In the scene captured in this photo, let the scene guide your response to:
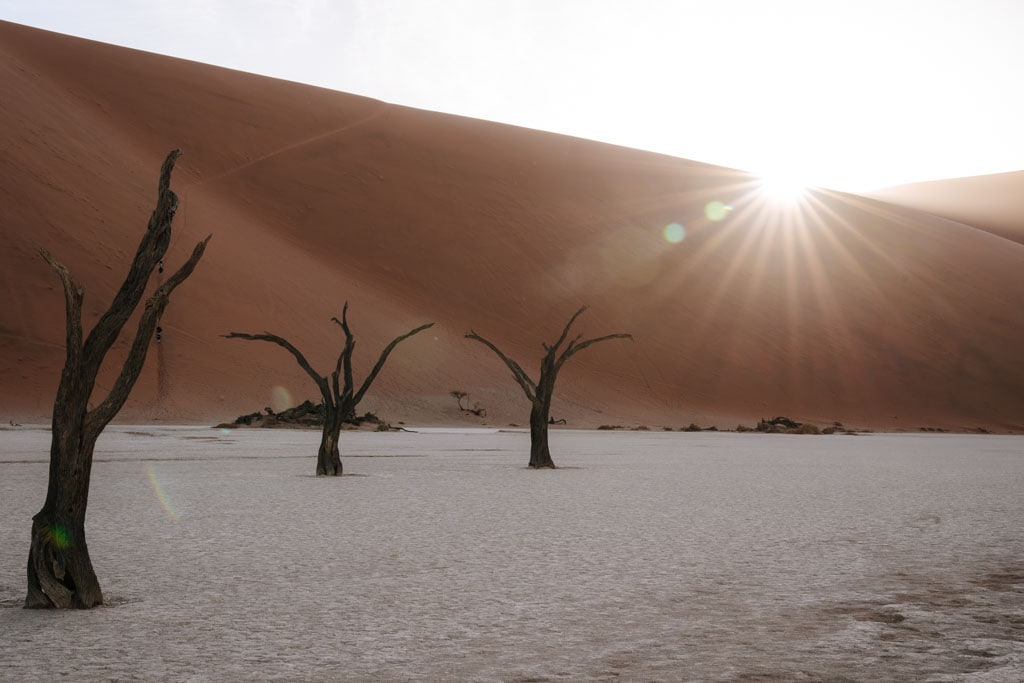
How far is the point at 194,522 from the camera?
889cm

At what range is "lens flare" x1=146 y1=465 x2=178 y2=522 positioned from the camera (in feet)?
30.7

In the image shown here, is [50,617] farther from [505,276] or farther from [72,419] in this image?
[505,276]

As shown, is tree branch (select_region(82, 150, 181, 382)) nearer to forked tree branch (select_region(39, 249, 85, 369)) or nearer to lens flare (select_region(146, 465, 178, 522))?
forked tree branch (select_region(39, 249, 85, 369))

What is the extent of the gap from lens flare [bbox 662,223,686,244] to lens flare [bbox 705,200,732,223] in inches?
118

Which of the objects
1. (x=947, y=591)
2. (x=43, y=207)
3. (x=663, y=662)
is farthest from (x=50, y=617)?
(x=43, y=207)

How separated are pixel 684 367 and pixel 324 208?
61.9 feet

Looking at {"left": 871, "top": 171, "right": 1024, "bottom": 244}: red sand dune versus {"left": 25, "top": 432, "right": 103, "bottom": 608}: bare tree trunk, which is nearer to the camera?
{"left": 25, "top": 432, "right": 103, "bottom": 608}: bare tree trunk

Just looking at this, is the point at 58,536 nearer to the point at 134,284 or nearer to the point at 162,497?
the point at 134,284

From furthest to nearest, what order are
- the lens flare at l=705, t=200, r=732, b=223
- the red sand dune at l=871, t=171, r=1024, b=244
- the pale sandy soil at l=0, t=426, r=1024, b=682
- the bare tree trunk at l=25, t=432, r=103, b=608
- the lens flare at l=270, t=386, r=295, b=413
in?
the red sand dune at l=871, t=171, r=1024, b=244
the lens flare at l=705, t=200, r=732, b=223
the lens flare at l=270, t=386, r=295, b=413
the bare tree trunk at l=25, t=432, r=103, b=608
the pale sandy soil at l=0, t=426, r=1024, b=682

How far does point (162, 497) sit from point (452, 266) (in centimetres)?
4154

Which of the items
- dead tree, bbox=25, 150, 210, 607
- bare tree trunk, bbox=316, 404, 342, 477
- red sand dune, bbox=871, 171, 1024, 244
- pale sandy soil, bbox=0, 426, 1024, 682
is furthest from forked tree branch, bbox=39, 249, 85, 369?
red sand dune, bbox=871, 171, 1024, 244

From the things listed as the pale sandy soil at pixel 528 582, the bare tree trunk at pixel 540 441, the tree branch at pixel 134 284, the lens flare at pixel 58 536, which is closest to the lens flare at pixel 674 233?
the bare tree trunk at pixel 540 441

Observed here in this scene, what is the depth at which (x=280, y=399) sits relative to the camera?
4019 centimetres

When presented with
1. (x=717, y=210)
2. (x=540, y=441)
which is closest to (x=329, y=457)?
(x=540, y=441)
